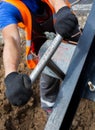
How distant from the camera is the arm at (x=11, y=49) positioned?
1.92 meters

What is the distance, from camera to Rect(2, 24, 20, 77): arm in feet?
6.28

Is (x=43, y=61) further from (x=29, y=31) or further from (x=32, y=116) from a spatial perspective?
(x=32, y=116)

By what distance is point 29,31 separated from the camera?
8.39 ft

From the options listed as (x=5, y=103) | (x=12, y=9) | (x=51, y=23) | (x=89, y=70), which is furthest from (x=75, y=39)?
(x=5, y=103)

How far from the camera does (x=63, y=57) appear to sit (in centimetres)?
211

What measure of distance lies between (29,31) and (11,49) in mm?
507

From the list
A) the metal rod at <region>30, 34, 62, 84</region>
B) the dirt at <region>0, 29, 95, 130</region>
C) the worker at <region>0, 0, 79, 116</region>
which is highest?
the metal rod at <region>30, 34, 62, 84</region>

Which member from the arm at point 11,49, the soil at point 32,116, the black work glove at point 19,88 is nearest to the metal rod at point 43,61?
the black work glove at point 19,88

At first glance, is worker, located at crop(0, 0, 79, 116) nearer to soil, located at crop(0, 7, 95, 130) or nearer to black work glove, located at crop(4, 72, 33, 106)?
black work glove, located at crop(4, 72, 33, 106)

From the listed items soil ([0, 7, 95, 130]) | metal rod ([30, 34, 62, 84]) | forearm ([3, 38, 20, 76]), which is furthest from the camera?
soil ([0, 7, 95, 130])

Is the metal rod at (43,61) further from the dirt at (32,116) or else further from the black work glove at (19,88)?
the dirt at (32,116)

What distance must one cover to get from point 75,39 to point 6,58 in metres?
0.76

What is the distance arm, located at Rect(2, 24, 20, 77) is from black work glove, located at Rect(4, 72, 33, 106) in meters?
0.21

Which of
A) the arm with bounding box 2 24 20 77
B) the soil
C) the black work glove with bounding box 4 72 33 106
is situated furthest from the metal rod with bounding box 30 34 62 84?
the soil
